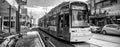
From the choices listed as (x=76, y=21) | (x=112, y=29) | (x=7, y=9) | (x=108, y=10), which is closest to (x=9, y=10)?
(x=7, y=9)

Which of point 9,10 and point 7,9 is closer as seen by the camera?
point 9,10

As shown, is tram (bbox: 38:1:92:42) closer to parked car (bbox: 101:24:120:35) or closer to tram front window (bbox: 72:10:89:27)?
tram front window (bbox: 72:10:89:27)

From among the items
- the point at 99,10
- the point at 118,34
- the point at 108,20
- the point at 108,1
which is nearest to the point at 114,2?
the point at 108,1

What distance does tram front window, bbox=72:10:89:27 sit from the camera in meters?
8.65

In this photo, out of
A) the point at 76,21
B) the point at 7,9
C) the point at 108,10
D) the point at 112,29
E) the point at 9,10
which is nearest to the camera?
the point at 76,21

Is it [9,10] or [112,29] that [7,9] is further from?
[112,29]

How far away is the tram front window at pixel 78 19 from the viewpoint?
865 cm

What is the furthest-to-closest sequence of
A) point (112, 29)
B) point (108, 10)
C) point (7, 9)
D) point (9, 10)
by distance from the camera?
point (108, 10) < point (7, 9) < point (9, 10) < point (112, 29)

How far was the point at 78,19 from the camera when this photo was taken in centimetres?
870

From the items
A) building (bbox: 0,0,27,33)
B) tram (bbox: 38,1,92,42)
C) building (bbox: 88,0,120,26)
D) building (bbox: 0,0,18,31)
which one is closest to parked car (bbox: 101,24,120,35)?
tram (bbox: 38,1,92,42)

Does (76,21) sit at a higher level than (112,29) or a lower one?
higher

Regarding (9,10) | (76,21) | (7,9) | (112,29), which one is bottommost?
(112,29)

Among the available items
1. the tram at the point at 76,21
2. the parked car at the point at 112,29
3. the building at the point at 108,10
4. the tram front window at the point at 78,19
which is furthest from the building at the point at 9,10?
the building at the point at 108,10

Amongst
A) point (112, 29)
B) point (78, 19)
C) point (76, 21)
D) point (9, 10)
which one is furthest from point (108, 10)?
point (9, 10)
